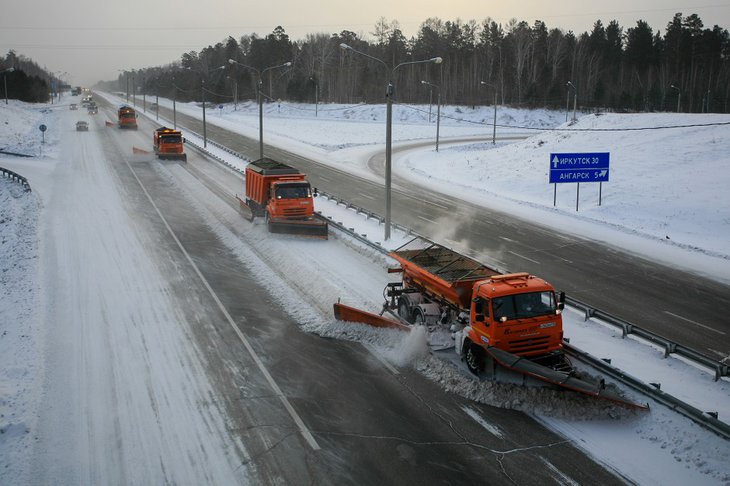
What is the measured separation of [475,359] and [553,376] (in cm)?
202

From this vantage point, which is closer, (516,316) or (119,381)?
(516,316)

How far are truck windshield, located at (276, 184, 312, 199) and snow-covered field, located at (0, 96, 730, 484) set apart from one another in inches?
133

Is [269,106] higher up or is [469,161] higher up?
[269,106]

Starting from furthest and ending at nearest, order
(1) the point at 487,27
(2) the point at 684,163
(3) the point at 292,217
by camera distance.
→ (1) the point at 487,27
(2) the point at 684,163
(3) the point at 292,217

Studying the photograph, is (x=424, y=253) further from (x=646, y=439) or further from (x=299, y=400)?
(x=646, y=439)

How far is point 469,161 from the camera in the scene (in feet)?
186

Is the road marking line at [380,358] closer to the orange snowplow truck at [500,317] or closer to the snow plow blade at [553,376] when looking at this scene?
the orange snowplow truck at [500,317]

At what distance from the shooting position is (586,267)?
24.0m

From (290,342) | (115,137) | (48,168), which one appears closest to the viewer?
(290,342)

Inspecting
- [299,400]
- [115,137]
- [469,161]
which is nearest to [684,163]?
[469,161]

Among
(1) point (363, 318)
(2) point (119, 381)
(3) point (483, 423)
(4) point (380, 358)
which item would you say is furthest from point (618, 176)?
(2) point (119, 381)

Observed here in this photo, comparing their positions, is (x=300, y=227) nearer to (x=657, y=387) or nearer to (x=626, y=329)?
(x=626, y=329)

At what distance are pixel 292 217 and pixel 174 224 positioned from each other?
6637 mm

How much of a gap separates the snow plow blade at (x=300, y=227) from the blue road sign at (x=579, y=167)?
15739mm
